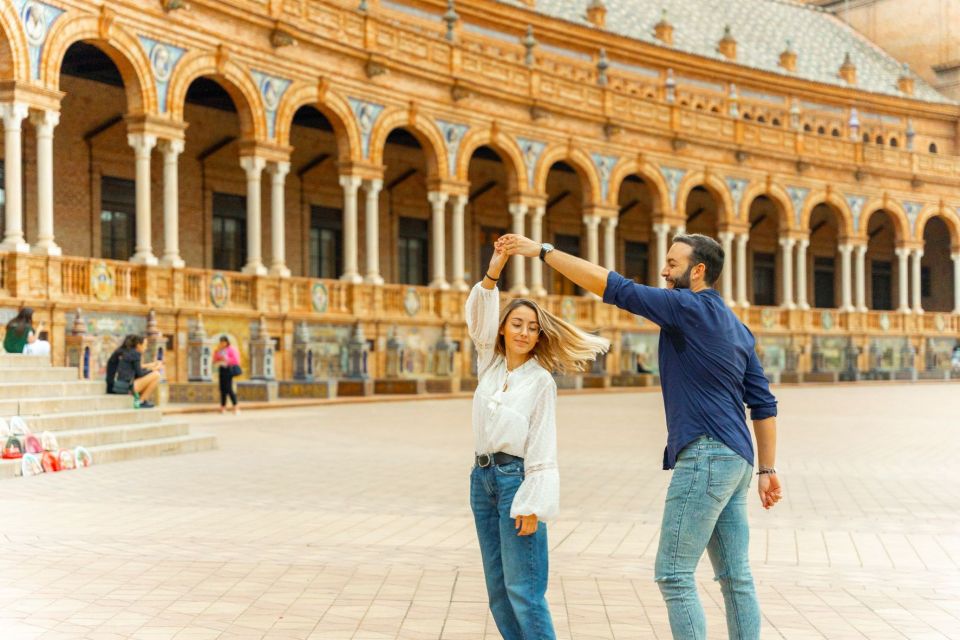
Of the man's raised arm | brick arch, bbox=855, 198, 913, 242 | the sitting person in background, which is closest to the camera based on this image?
the man's raised arm

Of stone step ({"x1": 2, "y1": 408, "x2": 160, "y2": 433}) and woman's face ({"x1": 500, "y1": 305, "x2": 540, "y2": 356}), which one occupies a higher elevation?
woman's face ({"x1": 500, "y1": 305, "x2": 540, "y2": 356})

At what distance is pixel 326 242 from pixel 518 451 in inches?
1227

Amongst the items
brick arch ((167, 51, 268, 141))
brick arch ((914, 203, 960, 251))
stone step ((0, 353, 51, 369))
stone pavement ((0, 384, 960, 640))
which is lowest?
stone pavement ((0, 384, 960, 640))

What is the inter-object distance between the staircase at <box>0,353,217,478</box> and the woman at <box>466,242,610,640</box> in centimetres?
892

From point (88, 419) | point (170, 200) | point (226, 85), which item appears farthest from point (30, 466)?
point (226, 85)

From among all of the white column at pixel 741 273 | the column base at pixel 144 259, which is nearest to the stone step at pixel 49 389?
the column base at pixel 144 259

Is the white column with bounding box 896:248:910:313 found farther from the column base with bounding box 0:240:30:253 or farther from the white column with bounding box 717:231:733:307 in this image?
the column base with bounding box 0:240:30:253

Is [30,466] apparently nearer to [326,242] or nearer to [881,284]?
[326,242]

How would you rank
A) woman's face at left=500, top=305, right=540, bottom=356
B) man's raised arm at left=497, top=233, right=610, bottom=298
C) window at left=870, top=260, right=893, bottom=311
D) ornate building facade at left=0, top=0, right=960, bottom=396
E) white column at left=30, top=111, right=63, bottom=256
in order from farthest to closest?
1. window at left=870, top=260, right=893, bottom=311
2. ornate building facade at left=0, top=0, right=960, bottom=396
3. white column at left=30, top=111, right=63, bottom=256
4. woman's face at left=500, top=305, right=540, bottom=356
5. man's raised arm at left=497, top=233, right=610, bottom=298

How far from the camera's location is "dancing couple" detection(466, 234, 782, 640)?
14.8ft

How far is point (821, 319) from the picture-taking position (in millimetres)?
45219

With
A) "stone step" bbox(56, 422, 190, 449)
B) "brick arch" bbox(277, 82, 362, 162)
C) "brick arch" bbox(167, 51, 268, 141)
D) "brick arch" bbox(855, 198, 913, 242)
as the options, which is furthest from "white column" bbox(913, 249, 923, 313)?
"stone step" bbox(56, 422, 190, 449)

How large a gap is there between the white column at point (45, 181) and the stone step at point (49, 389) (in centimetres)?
721

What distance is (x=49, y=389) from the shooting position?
13.9 meters
